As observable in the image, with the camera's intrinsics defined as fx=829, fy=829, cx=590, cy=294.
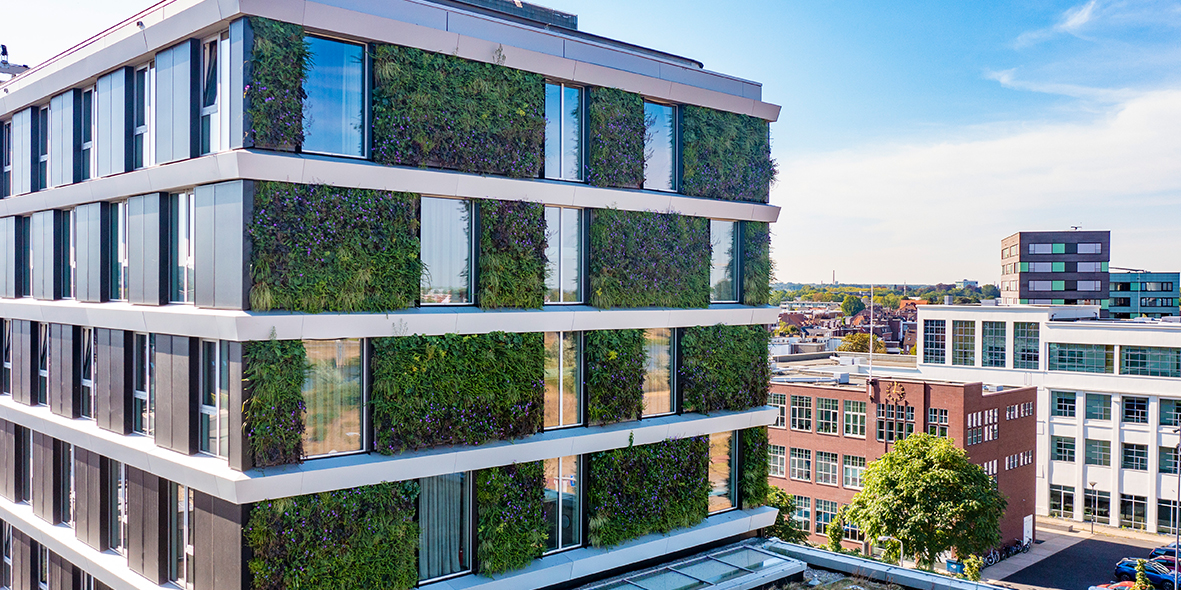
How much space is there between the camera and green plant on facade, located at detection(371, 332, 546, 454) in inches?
655

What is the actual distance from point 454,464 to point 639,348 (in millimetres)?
5901

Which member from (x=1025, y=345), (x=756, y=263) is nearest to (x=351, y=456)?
(x=756, y=263)

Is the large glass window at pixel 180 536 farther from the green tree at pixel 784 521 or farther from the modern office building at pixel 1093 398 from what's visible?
the modern office building at pixel 1093 398

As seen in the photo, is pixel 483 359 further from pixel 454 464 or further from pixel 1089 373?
pixel 1089 373

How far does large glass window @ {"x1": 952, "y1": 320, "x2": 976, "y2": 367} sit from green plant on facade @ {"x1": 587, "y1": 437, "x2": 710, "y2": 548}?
64701 mm

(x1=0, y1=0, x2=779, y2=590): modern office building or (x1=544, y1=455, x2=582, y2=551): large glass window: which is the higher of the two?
(x1=0, y1=0, x2=779, y2=590): modern office building

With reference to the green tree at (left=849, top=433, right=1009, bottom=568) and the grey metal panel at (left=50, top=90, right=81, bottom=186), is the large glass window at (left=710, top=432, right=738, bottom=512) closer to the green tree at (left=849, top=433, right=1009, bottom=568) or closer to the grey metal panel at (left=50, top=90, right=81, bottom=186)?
the grey metal panel at (left=50, top=90, right=81, bottom=186)

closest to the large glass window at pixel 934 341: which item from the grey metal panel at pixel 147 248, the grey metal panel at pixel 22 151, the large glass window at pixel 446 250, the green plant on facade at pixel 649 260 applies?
the green plant on facade at pixel 649 260

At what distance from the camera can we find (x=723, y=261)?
23.7 metres

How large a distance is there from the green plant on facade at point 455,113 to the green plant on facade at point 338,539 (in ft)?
22.1

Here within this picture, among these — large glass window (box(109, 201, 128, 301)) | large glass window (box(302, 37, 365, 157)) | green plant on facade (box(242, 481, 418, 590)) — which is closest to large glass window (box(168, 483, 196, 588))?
green plant on facade (box(242, 481, 418, 590))

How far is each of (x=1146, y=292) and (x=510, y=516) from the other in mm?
147838

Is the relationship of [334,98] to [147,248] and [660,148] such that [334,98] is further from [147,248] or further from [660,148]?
[660,148]

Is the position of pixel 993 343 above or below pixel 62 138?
below
